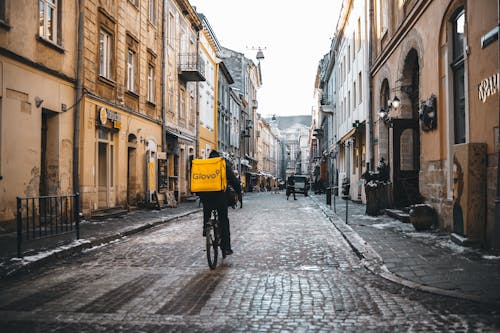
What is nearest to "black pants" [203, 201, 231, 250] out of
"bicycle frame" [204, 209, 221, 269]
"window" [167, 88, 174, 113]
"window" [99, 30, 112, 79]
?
"bicycle frame" [204, 209, 221, 269]

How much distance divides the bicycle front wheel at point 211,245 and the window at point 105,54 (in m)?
10.7

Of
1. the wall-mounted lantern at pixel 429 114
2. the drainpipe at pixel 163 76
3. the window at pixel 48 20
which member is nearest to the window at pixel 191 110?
the drainpipe at pixel 163 76

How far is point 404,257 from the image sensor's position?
7.57 meters

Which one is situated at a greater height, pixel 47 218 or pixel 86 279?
pixel 47 218

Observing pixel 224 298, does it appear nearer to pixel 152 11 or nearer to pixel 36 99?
pixel 36 99

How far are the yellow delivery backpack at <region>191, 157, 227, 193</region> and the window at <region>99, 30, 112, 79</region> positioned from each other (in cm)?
1018

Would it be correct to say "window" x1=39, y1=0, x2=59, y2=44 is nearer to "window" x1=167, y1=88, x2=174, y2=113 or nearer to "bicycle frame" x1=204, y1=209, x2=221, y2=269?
"bicycle frame" x1=204, y1=209, x2=221, y2=269

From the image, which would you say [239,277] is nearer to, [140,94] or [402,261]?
[402,261]

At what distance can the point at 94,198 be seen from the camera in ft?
50.4

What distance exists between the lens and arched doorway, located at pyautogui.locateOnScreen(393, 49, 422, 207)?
14594 mm

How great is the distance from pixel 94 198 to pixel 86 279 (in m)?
9.37

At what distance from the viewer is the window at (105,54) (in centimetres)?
1645

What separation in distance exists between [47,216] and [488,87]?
804 centimetres

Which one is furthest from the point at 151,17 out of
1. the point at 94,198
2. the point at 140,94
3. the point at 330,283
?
the point at 330,283
